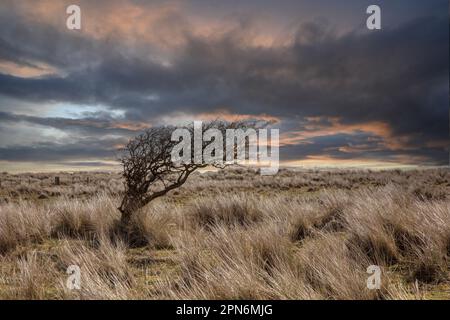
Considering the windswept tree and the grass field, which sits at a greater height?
the windswept tree

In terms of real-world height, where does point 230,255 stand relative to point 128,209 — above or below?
below

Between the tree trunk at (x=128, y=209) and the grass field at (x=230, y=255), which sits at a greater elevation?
the tree trunk at (x=128, y=209)

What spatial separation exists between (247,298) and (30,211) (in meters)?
7.17

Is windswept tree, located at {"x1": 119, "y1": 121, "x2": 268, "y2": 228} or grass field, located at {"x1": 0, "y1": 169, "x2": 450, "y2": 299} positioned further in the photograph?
windswept tree, located at {"x1": 119, "y1": 121, "x2": 268, "y2": 228}

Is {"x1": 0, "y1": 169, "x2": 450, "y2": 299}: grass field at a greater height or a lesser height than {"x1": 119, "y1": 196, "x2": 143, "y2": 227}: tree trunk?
lesser

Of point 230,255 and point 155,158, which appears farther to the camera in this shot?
point 155,158

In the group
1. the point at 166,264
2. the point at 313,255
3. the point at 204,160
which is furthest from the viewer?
the point at 204,160

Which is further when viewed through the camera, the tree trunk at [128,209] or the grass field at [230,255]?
the tree trunk at [128,209]

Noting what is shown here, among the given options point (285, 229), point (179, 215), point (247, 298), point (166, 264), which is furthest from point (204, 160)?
point (247, 298)

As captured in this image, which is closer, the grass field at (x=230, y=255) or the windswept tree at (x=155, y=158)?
the grass field at (x=230, y=255)

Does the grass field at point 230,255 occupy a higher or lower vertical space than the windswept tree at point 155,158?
lower

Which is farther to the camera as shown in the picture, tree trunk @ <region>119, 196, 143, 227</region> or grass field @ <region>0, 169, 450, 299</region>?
tree trunk @ <region>119, 196, 143, 227</region>

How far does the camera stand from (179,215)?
9.68 meters
